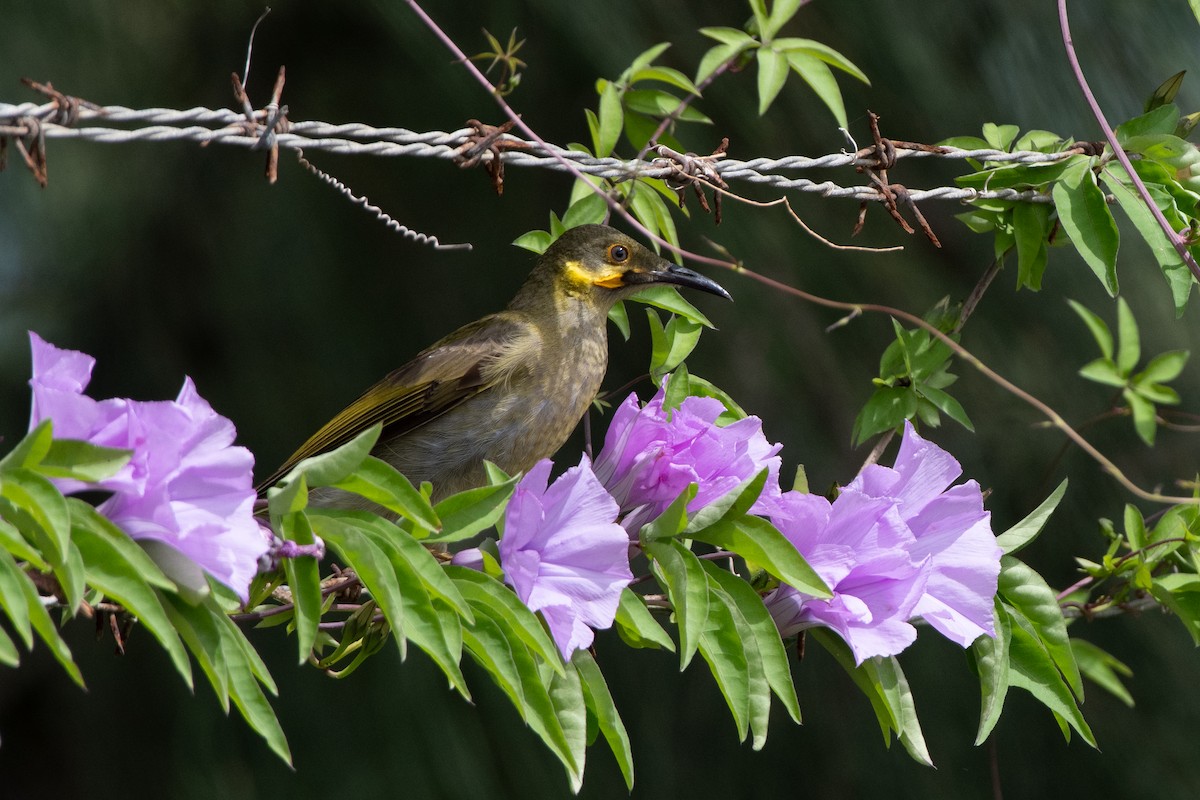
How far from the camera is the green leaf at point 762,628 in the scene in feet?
4.29

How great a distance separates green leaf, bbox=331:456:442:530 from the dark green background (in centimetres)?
153

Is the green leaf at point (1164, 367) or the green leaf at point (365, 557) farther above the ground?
the green leaf at point (365, 557)

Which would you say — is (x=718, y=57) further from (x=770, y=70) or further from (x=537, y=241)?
(x=537, y=241)

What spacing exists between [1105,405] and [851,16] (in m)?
0.99

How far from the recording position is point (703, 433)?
143 cm

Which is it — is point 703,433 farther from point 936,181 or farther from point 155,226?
point 155,226

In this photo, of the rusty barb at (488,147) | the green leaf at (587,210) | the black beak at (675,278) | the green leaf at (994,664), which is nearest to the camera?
the green leaf at (994,664)

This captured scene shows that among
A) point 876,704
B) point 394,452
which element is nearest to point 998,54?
point 394,452

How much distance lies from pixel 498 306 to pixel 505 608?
5.91ft

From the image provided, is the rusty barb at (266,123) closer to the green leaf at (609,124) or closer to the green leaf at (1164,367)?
the green leaf at (609,124)

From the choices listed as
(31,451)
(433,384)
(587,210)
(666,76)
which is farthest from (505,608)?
(433,384)

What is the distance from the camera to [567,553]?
125 centimetres

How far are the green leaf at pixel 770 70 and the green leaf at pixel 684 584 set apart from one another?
0.79m

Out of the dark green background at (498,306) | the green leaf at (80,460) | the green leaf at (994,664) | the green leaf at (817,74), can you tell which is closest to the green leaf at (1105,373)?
the dark green background at (498,306)
